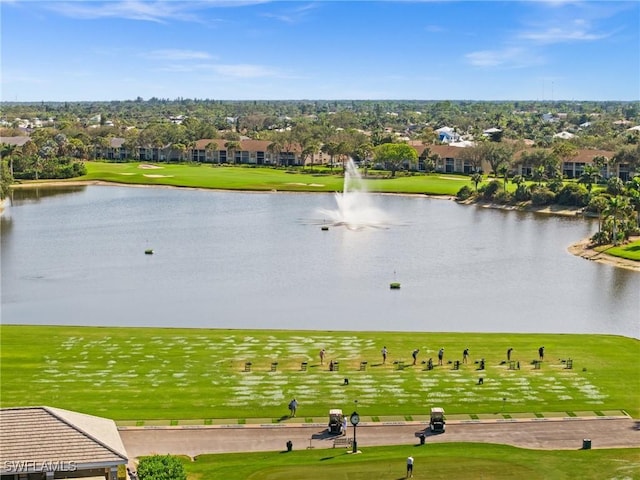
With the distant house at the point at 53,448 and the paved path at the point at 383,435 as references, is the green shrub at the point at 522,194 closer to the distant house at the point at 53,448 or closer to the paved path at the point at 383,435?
the paved path at the point at 383,435

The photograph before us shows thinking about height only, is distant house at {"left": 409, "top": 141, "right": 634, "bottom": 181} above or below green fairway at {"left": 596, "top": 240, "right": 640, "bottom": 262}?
above

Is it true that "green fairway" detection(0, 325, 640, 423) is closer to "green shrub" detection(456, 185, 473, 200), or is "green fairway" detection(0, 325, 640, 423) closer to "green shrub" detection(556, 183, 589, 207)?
"green shrub" detection(556, 183, 589, 207)

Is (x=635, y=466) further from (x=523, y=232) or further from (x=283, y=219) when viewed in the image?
(x=283, y=219)

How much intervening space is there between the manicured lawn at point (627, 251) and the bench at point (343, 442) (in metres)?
62.4

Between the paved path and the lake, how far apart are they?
2061 centimetres

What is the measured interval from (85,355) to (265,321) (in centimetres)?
1546

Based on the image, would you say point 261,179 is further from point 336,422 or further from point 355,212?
point 336,422

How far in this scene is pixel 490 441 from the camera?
129ft

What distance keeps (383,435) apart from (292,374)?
34.0 feet

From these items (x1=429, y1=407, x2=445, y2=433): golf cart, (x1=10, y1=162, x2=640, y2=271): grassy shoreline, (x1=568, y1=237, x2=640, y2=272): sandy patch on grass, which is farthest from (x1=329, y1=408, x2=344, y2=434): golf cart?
(x1=10, y1=162, x2=640, y2=271): grassy shoreline

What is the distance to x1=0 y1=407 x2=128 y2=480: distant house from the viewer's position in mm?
27891

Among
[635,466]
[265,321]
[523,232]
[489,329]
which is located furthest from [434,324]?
[523,232]

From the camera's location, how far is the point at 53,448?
28.7 meters

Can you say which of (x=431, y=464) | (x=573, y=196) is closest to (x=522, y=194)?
(x=573, y=196)
